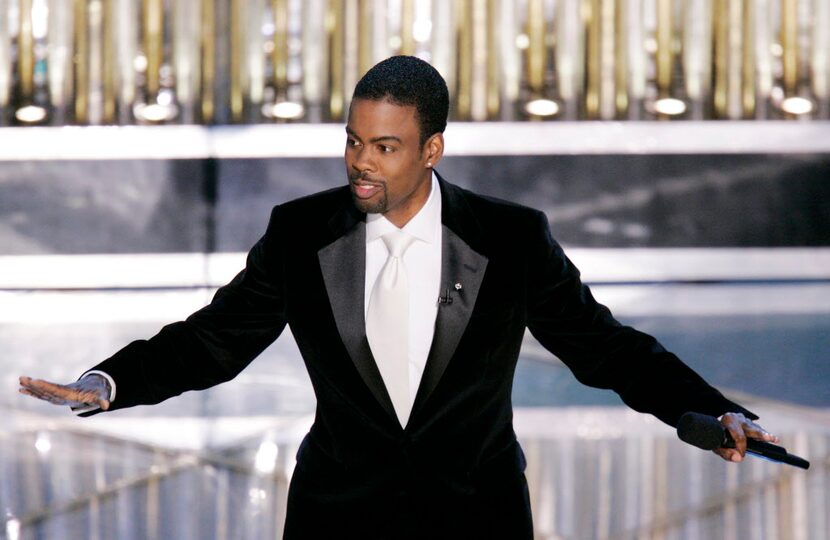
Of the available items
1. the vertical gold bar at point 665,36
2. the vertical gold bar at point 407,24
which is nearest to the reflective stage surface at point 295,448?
the vertical gold bar at point 665,36

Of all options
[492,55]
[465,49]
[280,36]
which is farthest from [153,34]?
[492,55]

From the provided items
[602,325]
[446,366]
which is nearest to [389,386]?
[446,366]

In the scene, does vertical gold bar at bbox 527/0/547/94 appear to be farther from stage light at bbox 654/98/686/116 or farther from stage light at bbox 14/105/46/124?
stage light at bbox 14/105/46/124

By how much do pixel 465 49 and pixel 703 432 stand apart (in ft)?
15.0

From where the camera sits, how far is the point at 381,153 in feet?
5.12

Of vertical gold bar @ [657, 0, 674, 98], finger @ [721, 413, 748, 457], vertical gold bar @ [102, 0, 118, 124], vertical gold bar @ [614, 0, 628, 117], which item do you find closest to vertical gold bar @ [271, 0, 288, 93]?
vertical gold bar @ [102, 0, 118, 124]

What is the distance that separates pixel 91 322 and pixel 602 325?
157 inches

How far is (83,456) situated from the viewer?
3.34m

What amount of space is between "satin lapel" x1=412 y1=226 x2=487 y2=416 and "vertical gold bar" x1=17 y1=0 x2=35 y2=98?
4715 millimetres

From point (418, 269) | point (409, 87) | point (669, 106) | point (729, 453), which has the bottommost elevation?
point (729, 453)

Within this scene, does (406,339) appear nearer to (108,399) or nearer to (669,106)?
(108,399)

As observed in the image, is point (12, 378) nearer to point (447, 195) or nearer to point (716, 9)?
point (447, 195)

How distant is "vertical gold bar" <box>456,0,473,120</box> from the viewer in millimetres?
5910

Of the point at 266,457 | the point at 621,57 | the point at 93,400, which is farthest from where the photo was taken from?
the point at 621,57
